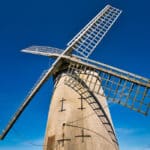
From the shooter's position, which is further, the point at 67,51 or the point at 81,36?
the point at 81,36

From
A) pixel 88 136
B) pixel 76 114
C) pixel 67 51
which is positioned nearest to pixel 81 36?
pixel 67 51

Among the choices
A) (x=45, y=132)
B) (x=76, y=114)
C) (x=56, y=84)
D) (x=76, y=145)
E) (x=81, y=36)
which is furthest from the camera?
(x=81, y=36)

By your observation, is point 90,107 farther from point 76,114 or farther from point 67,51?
point 67,51

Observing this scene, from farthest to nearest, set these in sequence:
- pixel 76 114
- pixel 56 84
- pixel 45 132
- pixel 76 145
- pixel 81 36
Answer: pixel 81 36 < pixel 56 84 < pixel 45 132 < pixel 76 114 < pixel 76 145

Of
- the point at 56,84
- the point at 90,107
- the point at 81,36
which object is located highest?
the point at 81,36

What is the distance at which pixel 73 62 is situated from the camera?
519 inches

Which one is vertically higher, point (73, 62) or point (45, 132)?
point (73, 62)

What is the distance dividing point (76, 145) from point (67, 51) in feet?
16.5

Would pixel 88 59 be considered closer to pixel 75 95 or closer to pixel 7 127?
pixel 75 95

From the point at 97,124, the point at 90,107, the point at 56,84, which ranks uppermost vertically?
the point at 56,84

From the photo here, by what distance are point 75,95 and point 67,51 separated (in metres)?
2.63

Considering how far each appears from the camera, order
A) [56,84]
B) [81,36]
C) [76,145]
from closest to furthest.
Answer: [76,145], [56,84], [81,36]

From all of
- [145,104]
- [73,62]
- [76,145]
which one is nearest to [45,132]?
[76,145]

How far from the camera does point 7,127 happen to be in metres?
14.4
